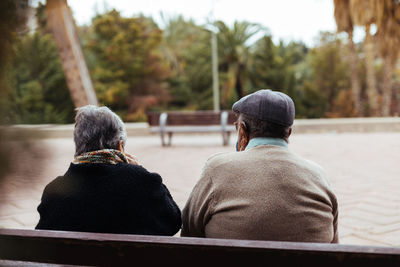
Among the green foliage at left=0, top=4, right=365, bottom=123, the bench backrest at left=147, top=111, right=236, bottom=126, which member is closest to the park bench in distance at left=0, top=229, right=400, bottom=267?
the bench backrest at left=147, top=111, right=236, bottom=126

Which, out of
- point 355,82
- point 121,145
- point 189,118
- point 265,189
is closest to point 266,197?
point 265,189

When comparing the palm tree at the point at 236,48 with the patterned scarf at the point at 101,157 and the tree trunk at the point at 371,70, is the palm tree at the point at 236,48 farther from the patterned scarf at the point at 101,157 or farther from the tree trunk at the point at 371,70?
the patterned scarf at the point at 101,157

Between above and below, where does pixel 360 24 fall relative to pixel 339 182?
above

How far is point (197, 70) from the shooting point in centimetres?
3294

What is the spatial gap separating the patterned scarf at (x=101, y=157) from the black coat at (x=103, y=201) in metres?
0.05

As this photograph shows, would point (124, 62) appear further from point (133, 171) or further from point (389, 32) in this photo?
point (133, 171)

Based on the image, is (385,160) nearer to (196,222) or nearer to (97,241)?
(196,222)

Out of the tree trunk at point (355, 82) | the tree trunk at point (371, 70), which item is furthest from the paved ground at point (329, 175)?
the tree trunk at point (355, 82)

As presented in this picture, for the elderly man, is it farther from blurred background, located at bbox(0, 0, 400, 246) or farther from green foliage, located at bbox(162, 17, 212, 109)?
green foliage, located at bbox(162, 17, 212, 109)

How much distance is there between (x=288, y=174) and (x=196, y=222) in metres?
0.48

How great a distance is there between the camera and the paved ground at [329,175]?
75cm

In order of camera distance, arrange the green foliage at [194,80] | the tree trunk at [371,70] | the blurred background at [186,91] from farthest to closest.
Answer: the green foliage at [194,80] < the tree trunk at [371,70] < the blurred background at [186,91]

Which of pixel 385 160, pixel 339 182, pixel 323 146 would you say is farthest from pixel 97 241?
pixel 323 146

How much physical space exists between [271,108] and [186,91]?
103 ft
